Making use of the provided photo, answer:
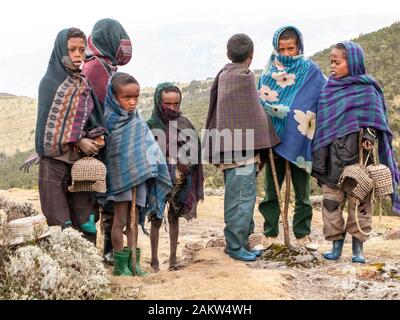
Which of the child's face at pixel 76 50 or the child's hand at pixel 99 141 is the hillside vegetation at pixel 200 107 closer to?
the child's hand at pixel 99 141

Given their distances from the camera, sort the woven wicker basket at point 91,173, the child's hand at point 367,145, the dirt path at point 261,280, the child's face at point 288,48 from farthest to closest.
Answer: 1. the child's face at point 288,48
2. the child's hand at point 367,145
3. the woven wicker basket at point 91,173
4. the dirt path at point 261,280

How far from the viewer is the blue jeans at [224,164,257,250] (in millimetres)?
Answer: 5402

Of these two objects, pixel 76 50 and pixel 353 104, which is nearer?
pixel 76 50

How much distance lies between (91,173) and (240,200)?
146cm

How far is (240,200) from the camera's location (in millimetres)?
5422

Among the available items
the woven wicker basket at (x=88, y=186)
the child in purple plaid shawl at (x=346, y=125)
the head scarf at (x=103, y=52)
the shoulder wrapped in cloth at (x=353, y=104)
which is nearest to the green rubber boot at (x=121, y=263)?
the woven wicker basket at (x=88, y=186)

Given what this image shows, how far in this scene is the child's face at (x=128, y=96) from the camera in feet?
16.2

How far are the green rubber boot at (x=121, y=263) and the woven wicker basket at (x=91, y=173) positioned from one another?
619 millimetres

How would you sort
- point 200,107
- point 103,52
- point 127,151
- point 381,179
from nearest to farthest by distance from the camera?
point 127,151, point 381,179, point 103,52, point 200,107

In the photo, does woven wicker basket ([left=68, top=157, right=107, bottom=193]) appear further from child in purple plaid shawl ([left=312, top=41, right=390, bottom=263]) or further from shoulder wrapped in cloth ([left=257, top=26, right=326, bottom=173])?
child in purple plaid shawl ([left=312, top=41, right=390, bottom=263])

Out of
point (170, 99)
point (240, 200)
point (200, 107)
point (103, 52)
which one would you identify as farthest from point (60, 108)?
point (200, 107)

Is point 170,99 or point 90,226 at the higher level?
point 170,99

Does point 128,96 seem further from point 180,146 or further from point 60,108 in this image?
point 180,146
